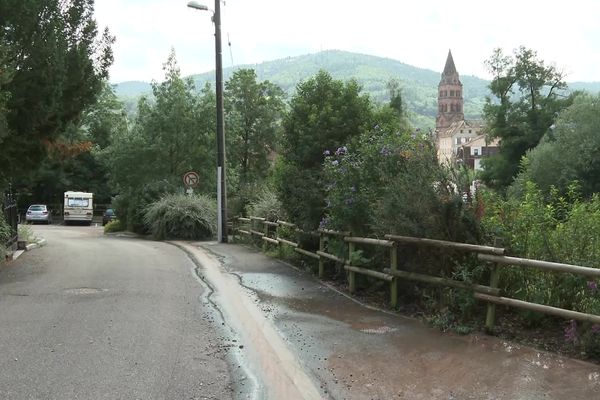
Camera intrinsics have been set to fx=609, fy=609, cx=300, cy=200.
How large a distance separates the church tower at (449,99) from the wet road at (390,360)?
186248 mm

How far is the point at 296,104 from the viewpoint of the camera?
45.7 ft

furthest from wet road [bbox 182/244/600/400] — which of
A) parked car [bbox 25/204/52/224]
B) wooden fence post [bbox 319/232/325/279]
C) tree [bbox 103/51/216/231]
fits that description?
parked car [bbox 25/204/52/224]

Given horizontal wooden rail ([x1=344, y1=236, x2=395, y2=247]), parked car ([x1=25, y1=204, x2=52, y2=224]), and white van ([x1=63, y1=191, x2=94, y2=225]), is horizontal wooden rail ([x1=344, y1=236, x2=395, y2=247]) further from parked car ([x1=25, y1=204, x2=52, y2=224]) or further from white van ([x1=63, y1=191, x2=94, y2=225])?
parked car ([x1=25, y1=204, x2=52, y2=224])

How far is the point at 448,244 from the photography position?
7.40 meters

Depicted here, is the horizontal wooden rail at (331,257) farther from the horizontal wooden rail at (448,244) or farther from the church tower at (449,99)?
the church tower at (449,99)

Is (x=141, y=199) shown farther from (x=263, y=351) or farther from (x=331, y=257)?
(x=263, y=351)

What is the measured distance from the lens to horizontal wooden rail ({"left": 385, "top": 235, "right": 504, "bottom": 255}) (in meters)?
6.88

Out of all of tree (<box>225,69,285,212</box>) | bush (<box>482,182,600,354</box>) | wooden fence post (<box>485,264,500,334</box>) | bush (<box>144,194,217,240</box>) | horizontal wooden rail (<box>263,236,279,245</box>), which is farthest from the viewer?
tree (<box>225,69,285,212</box>)

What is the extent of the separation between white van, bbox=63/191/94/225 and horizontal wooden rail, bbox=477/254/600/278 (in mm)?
48141

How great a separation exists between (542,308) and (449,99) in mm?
190501

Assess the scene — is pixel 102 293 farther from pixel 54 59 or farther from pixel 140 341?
pixel 54 59

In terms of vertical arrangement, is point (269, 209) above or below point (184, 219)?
above

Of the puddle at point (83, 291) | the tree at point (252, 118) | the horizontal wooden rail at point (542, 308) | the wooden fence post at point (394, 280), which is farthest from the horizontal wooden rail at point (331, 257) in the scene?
the tree at point (252, 118)

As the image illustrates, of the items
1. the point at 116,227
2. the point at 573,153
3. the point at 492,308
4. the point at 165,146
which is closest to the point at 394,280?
the point at 492,308
